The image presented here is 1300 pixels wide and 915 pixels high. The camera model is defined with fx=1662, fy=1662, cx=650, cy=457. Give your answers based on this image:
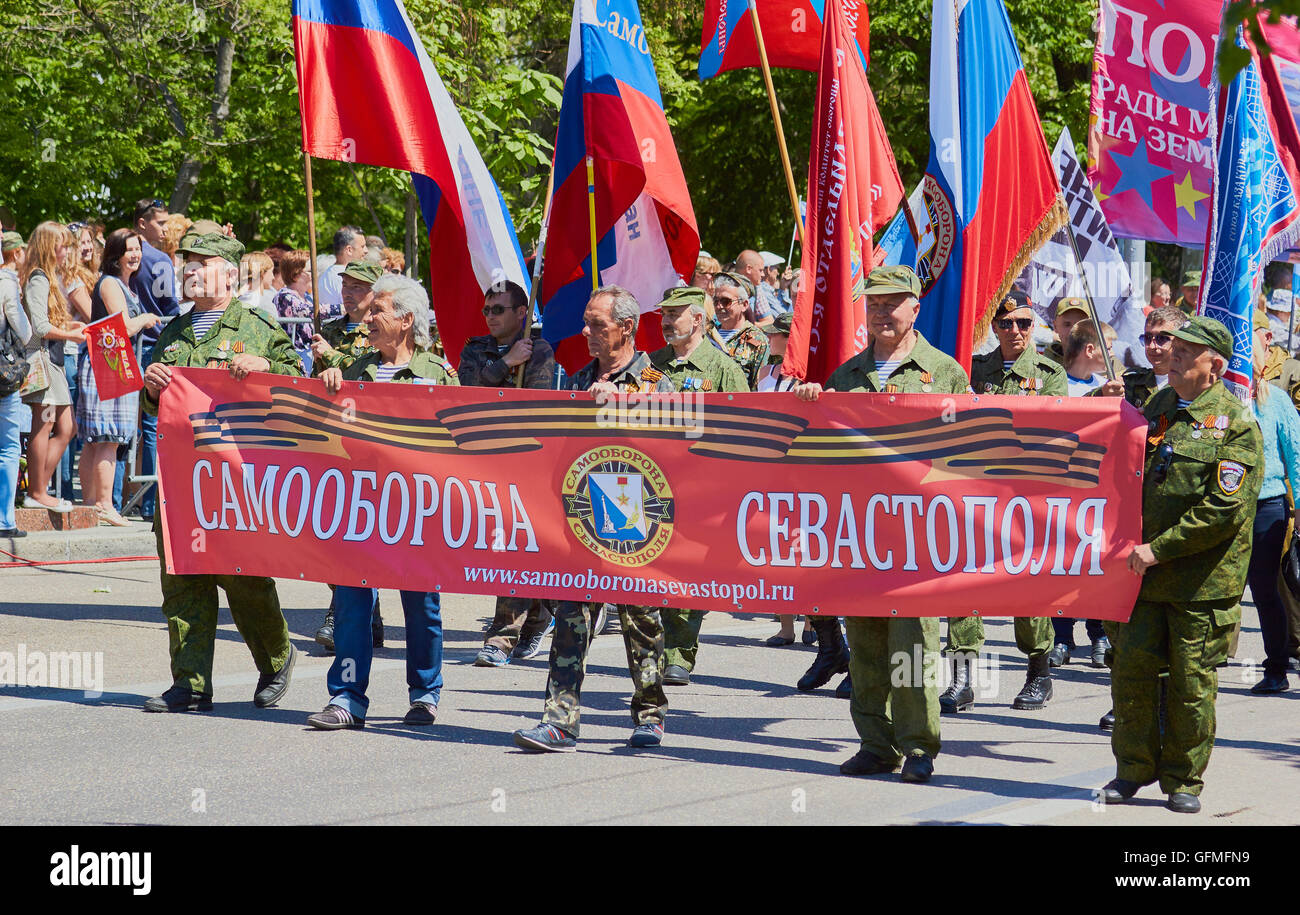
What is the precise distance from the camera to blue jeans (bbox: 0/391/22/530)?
1259 centimetres

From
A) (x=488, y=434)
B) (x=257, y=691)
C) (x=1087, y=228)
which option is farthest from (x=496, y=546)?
(x=1087, y=228)

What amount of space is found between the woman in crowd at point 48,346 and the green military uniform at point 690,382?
6.17m

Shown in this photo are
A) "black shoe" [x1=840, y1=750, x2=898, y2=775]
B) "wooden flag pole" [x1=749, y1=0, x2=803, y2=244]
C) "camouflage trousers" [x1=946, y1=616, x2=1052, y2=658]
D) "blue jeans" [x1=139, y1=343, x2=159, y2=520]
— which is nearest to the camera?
"black shoe" [x1=840, y1=750, x2=898, y2=775]

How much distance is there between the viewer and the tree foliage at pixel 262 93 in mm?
21281

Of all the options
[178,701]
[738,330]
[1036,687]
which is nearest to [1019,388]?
[1036,687]

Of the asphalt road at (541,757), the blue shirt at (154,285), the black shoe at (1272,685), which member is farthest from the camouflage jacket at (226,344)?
the black shoe at (1272,685)

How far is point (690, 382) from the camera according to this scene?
7992 millimetres

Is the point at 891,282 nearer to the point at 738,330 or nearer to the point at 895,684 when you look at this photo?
the point at 895,684

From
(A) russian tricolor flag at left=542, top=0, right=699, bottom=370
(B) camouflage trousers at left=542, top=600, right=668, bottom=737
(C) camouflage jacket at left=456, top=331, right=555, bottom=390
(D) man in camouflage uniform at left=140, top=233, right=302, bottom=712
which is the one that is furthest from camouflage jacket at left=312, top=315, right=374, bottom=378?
(B) camouflage trousers at left=542, top=600, right=668, bottom=737

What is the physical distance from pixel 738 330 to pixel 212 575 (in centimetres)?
481

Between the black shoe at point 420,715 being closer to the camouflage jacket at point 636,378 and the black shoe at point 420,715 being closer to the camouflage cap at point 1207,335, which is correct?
the camouflage jacket at point 636,378

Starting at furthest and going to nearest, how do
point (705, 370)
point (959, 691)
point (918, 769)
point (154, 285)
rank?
point (154, 285) → point (959, 691) → point (705, 370) → point (918, 769)

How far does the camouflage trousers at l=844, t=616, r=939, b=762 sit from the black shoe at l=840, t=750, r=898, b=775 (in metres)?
0.02

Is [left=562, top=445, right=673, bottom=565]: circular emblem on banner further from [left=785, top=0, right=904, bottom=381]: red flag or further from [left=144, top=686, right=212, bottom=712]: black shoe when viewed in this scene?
[left=144, top=686, right=212, bottom=712]: black shoe
